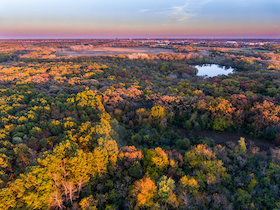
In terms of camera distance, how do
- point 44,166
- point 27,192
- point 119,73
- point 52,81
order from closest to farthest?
point 27,192 < point 44,166 < point 52,81 < point 119,73

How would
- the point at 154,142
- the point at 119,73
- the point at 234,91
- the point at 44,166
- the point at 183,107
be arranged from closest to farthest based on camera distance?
the point at 44,166
the point at 154,142
the point at 183,107
the point at 234,91
the point at 119,73

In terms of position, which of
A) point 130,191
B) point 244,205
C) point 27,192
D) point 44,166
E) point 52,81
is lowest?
point 244,205

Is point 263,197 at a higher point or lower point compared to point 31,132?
lower

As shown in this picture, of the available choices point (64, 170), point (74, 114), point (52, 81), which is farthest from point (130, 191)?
point (52, 81)

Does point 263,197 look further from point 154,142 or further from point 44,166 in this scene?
point 44,166

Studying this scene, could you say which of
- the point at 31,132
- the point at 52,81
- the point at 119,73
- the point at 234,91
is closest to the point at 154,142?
the point at 31,132

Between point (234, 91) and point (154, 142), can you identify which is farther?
point (234, 91)

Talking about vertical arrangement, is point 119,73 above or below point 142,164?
above

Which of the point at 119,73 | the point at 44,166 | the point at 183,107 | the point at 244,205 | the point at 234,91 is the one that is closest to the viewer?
the point at 44,166

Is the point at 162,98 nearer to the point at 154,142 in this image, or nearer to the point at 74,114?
the point at 154,142
